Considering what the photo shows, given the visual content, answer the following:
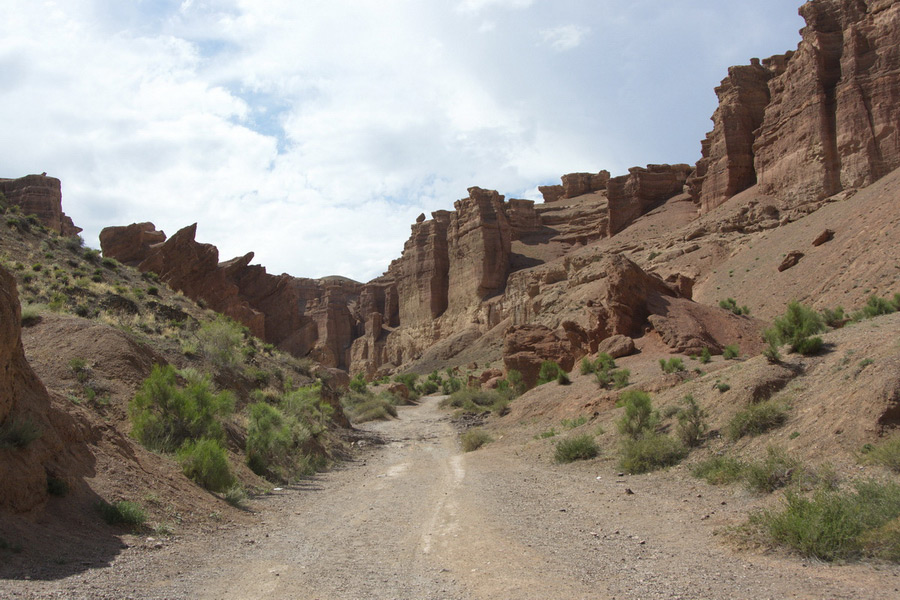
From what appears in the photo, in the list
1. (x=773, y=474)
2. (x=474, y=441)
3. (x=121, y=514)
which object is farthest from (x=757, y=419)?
(x=474, y=441)

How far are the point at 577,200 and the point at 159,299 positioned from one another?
94.4 metres

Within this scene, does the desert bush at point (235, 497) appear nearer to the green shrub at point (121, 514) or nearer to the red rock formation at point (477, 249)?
the green shrub at point (121, 514)

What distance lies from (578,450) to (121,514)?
12.2 m

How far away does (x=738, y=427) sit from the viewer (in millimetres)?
13172

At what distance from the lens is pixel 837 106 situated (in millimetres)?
52688

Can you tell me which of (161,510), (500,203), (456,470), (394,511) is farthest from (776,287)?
(500,203)

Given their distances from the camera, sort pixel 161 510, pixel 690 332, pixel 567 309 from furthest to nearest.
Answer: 1. pixel 567 309
2. pixel 690 332
3. pixel 161 510

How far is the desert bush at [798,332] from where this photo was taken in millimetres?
15523

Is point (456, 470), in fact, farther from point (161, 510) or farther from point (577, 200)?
point (577, 200)

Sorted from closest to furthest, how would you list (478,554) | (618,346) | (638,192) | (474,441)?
(478,554)
(474,441)
(618,346)
(638,192)

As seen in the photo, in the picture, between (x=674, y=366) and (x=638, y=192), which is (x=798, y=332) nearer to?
(x=674, y=366)

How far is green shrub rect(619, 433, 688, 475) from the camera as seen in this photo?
1416cm

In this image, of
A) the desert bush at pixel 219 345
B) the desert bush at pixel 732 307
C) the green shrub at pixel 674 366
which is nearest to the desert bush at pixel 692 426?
the green shrub at pixel 674 366

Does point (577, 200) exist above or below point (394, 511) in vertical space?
above
